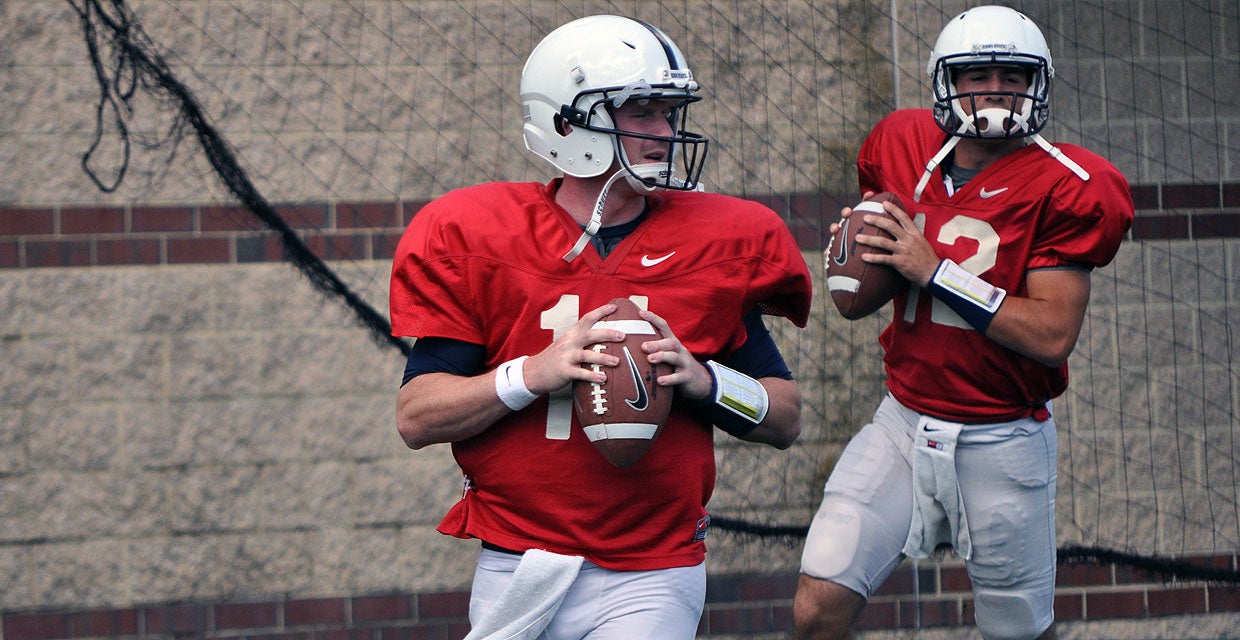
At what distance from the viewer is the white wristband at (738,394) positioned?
7.86 feet

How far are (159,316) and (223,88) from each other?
2.85ft

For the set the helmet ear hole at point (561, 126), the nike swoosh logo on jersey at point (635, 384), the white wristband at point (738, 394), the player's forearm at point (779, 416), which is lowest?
the player's forearm at point (779, 416)

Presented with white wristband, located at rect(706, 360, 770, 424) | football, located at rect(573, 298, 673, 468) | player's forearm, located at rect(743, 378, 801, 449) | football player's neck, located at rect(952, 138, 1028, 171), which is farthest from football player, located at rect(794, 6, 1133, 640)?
football, located at rect(573, 298, 673, 468)

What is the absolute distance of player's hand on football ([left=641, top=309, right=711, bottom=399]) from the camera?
88.9 inches

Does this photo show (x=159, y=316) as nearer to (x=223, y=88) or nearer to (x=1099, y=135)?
(x=223, y=88)

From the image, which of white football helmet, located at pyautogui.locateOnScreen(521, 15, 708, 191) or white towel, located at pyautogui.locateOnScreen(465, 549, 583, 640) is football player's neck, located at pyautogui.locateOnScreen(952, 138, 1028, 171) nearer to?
white football helmet, located at pyautogui.locateOnScreen(521, 15, 708, 191)

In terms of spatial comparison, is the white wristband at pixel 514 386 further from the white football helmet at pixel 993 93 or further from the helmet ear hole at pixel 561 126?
the white football helmet at pixel 993 93

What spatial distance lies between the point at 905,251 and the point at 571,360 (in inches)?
55.4

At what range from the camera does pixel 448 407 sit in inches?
92.5

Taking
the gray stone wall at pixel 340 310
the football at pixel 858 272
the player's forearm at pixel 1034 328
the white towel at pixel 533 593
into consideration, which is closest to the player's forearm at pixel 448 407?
the white towel at pixel 533 593

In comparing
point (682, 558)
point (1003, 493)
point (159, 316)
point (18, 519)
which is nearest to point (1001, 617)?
point (1003, 493)

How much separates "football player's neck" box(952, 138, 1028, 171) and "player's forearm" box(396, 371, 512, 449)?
5.98 feet

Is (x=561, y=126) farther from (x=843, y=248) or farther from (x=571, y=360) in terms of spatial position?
(x=843, y=248)

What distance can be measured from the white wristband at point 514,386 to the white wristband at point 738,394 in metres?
0.36
